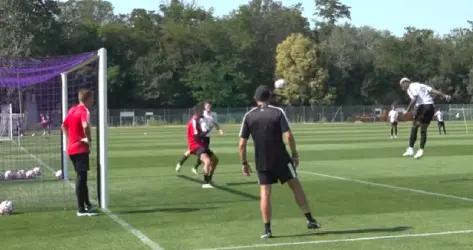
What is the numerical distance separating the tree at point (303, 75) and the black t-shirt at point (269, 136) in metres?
90.6

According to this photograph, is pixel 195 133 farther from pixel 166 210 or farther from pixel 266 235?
pixel 266 235

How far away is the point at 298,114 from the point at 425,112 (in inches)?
3233

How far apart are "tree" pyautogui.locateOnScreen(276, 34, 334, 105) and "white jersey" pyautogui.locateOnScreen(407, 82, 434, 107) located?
84.2m

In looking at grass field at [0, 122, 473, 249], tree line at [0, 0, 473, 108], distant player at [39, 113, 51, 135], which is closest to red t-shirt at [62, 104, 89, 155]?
grass field at [0, 122, 473, 249]

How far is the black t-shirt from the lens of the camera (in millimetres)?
10000

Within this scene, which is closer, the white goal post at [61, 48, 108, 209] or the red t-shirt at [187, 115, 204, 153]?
the white goal post at [61, 48, 108, 209]

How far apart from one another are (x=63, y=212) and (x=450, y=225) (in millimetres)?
6530

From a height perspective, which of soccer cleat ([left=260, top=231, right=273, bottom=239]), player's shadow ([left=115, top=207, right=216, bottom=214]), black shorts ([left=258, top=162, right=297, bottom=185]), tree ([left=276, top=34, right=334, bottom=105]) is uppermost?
tree ([left=276, top=34, right=334, bottom=105])

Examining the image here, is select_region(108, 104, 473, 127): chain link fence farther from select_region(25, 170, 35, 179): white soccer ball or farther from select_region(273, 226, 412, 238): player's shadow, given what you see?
select_region(273, 226, 412, 238): player's shadow

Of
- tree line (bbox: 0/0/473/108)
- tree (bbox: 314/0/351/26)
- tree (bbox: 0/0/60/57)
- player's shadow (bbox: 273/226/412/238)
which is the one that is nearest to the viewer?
player's shadow (bbox: 273/226/412/238)

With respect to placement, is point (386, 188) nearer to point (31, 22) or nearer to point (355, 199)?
point (355, 199)

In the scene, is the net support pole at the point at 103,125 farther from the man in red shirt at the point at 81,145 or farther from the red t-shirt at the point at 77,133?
the red t-shirt at the point at 77,133

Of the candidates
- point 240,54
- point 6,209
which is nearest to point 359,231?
point 6,209

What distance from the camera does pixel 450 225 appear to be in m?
10.7
